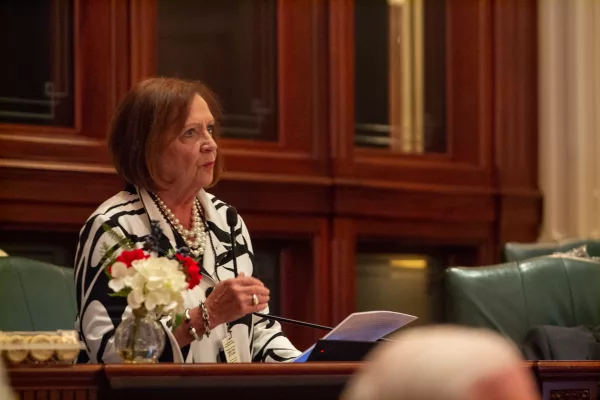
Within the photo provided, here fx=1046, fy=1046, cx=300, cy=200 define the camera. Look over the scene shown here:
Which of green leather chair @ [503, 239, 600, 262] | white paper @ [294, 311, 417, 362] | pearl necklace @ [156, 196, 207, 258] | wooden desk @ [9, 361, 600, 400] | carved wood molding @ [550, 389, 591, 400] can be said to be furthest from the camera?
green leather chair @ [503, 239, 600, 262]

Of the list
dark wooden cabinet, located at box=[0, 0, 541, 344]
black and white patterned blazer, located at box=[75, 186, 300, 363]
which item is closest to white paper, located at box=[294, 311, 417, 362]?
black and white patterned blazer, located at box=[75, 186, 300, 363]

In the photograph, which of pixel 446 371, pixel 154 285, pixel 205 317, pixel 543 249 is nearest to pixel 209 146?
pixel 205 317

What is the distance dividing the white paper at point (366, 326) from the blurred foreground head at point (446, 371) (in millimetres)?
1346

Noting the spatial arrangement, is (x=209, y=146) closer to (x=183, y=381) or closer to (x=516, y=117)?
(x=183, y=381)

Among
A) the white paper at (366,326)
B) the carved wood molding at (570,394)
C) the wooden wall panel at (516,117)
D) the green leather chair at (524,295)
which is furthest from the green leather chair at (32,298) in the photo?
the wooden wall panel at (516,117)

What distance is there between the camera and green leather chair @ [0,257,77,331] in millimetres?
2750

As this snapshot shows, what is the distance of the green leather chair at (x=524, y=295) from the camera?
301 centimetres

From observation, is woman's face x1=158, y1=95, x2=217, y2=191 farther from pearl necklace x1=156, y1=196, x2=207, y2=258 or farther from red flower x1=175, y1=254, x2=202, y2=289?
red flower x1=175, y1=254, x2=202, y2=289

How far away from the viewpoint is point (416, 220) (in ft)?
13.8

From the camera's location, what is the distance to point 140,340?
A: 2145 mm

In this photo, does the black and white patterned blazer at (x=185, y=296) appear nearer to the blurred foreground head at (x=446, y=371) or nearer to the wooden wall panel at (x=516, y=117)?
the blurred foreground head at (x=446, y=371)

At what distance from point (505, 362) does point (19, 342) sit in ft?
4.44

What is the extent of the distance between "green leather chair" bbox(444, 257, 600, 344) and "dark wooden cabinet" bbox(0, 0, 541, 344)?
40.2 inches

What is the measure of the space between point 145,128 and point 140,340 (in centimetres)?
70
